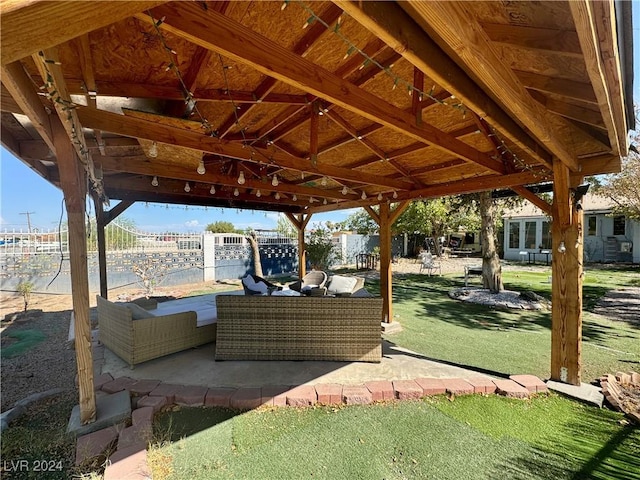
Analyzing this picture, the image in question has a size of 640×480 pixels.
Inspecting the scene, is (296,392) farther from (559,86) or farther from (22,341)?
(22,341)

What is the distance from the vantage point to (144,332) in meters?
3.23

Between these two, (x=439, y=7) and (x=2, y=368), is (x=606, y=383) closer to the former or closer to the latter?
(x=439, y=7)

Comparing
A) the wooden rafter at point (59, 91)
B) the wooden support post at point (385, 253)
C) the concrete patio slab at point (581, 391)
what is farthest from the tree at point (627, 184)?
the wooden rafter at point (59, 91)

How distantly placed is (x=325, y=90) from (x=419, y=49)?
0.54 m

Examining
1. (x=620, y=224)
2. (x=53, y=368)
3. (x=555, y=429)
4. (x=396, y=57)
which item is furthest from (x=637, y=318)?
(x=620, y=224)

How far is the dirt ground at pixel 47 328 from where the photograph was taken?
302 cm

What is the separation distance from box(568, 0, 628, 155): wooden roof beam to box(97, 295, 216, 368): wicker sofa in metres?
4.03

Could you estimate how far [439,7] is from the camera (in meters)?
0.98

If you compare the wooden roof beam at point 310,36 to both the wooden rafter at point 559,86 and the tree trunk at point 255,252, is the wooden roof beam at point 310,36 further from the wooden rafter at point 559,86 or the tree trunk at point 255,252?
the tree trunk at point 255,252

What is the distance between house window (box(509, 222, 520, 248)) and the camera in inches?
703

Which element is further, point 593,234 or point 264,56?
point 593,234

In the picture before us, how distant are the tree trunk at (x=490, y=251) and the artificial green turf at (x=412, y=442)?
207 inches

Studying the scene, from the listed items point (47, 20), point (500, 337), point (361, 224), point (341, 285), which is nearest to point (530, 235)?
point (361, 224)

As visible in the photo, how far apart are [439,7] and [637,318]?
7.45 meters
